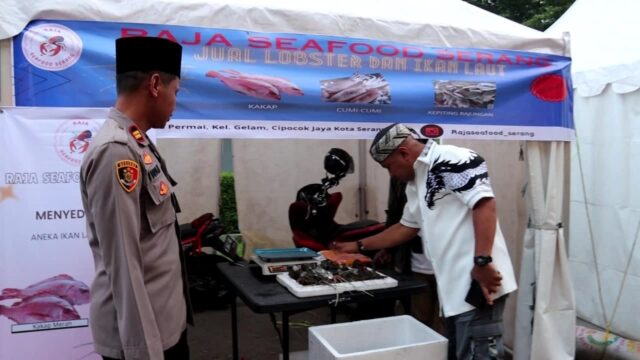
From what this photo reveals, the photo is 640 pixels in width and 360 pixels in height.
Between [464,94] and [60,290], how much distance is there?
2.43 meters

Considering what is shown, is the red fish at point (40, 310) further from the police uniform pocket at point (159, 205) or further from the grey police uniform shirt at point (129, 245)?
the police uniform pocket at point (159, 205)

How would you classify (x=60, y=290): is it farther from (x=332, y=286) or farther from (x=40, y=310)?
(x=332, y=286)

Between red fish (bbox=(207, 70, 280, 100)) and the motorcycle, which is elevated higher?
red fish (bbox=(207, 70, 280, 100))

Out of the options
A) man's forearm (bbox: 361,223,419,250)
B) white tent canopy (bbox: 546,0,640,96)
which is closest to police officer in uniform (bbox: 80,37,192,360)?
man's forearm (bbox: 361,223,419,250)

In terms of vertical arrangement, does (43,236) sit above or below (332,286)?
above

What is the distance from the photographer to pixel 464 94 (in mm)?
3041

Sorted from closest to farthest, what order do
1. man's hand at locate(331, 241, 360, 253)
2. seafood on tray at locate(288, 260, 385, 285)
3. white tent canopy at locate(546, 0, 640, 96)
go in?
seafood on tray at locate(288, 260, 385, 285), man's hand at locate(331, 241, 360, 253), white tent canopy at locate(546, 0, 640, 96)

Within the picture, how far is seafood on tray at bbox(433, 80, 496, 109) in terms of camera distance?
300 cm

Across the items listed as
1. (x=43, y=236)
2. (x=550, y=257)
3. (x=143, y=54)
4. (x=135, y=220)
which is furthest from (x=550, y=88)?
(x=43, y=236)

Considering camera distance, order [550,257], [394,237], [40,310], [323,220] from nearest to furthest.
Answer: [40,310], [394,237], [550,257], [323,220]

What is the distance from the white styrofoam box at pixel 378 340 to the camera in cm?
211

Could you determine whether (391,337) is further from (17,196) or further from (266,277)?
(17,196)

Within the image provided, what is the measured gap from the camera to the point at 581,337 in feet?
13.1

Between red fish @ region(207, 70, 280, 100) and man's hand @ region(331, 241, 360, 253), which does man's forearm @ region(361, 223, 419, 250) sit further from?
red fish @ region(207, 70, 280, 100)
